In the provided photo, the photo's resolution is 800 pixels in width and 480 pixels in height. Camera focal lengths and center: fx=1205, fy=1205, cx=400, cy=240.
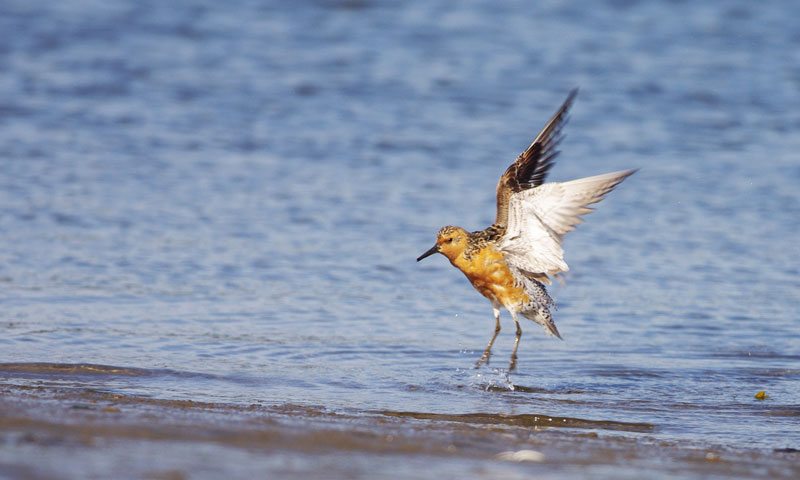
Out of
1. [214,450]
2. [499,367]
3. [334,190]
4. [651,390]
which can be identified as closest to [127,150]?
[334,190]

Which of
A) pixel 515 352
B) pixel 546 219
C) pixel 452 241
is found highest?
pixel 546 219

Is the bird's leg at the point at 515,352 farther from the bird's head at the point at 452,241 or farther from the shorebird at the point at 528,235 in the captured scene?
the bird's head at the point at 452,241

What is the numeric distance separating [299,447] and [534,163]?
3180mm

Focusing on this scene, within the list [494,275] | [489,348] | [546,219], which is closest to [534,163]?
[546,219]

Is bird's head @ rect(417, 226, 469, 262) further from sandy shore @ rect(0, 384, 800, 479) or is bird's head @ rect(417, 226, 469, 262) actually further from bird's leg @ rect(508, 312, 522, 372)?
sandy shore @ rect(0, 384, 800, 479)

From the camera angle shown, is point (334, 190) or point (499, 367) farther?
point (334, 190)

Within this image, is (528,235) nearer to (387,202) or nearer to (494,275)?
(494,275)

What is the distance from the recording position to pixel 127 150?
508 inches

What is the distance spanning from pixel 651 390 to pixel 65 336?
3621mm

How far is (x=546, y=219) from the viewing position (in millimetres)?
7598

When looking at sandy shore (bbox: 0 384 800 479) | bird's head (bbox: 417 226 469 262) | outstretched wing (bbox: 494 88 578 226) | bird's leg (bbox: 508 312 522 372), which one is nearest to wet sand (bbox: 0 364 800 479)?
sandy shore (bbox: 0 384 800 479)

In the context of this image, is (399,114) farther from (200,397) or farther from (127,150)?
(200,397)

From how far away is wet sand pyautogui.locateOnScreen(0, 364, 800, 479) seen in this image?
15.1 ft

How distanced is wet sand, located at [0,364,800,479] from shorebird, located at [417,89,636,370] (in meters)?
1.78
